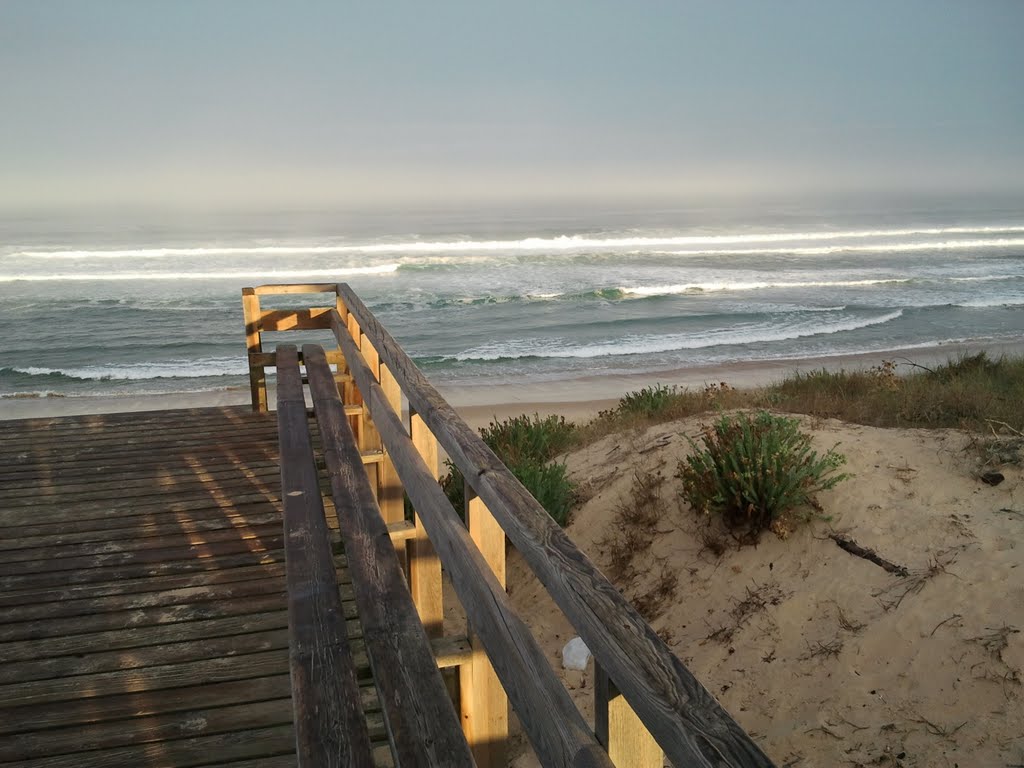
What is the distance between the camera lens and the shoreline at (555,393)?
49.2ft

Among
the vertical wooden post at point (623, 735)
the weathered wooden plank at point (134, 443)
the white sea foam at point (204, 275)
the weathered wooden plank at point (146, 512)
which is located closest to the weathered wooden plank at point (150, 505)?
the weathered wooden plank at point (146, 512)

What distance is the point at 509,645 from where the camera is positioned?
165 cm

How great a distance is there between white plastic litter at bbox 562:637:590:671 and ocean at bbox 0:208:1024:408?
12.5m

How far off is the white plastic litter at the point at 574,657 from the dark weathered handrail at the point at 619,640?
3131mm

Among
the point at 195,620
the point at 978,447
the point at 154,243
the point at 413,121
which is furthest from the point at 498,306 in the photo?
the point at 413,121

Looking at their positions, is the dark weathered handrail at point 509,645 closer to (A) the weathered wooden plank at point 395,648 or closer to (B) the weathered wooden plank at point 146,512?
(A) the weathered wooden plank at point 395,648

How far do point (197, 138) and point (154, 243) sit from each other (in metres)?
75.2

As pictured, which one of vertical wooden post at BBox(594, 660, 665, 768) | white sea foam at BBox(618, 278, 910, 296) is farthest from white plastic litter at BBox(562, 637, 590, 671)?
white sea foam at BBox(618, 278, 910, 296)

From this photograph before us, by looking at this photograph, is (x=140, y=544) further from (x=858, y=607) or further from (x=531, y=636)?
(x=858, y=607)

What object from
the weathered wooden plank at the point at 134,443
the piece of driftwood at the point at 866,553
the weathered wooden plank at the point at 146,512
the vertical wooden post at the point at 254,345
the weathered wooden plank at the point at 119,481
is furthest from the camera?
the vertical wooden post at the point at 254,345

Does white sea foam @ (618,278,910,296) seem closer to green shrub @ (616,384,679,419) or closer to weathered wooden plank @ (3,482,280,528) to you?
green shrub @ (616,384,679,419)

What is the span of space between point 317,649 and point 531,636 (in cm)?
53

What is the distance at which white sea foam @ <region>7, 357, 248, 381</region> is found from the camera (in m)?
18.9

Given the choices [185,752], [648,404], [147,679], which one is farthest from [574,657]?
[648,404]
